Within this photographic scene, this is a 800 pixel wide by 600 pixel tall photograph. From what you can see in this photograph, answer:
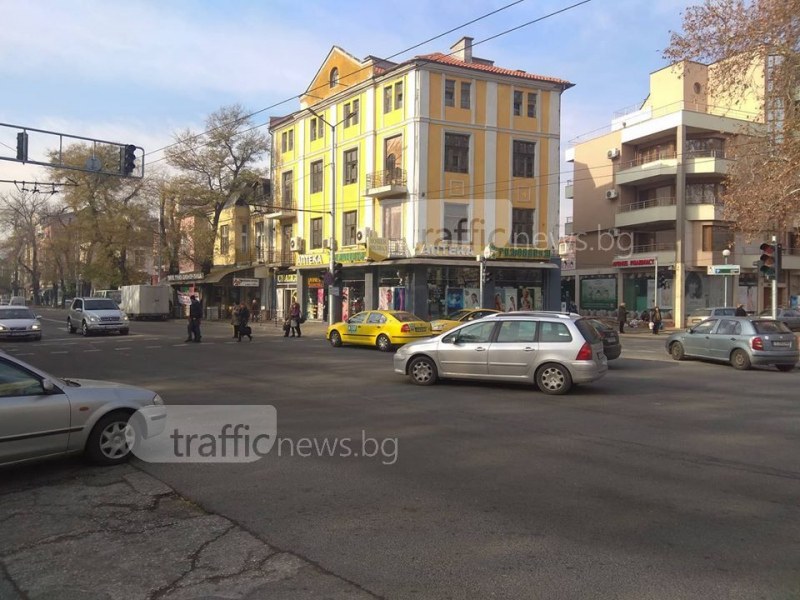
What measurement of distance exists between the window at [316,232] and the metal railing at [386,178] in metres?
6.30

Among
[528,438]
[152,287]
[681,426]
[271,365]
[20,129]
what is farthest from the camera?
[152,287]

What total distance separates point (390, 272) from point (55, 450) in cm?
2920

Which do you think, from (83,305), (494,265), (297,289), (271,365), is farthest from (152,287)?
(271,365)

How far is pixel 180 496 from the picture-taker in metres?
5.47

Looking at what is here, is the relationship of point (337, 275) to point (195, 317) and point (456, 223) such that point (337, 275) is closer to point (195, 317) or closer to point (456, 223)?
point (195, 317)

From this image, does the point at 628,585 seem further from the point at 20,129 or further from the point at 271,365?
the point at 20,129

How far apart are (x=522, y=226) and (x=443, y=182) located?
5558 millimetres

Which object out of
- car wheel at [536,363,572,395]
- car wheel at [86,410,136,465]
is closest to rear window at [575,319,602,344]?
car wheel at [536,363,572,395]

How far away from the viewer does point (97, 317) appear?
88.0ft

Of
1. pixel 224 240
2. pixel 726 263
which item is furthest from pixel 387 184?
pixel 726 263

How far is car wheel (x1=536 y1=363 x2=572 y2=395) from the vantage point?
11047mm

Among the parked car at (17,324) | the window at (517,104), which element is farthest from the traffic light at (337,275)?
the window at (517,104)

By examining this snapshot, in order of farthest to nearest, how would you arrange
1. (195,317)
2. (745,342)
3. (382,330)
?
(195,317)
(382,330)
(745,342)

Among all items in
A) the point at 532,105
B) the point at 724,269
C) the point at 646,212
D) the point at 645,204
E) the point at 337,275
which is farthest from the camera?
the point at 645,204
